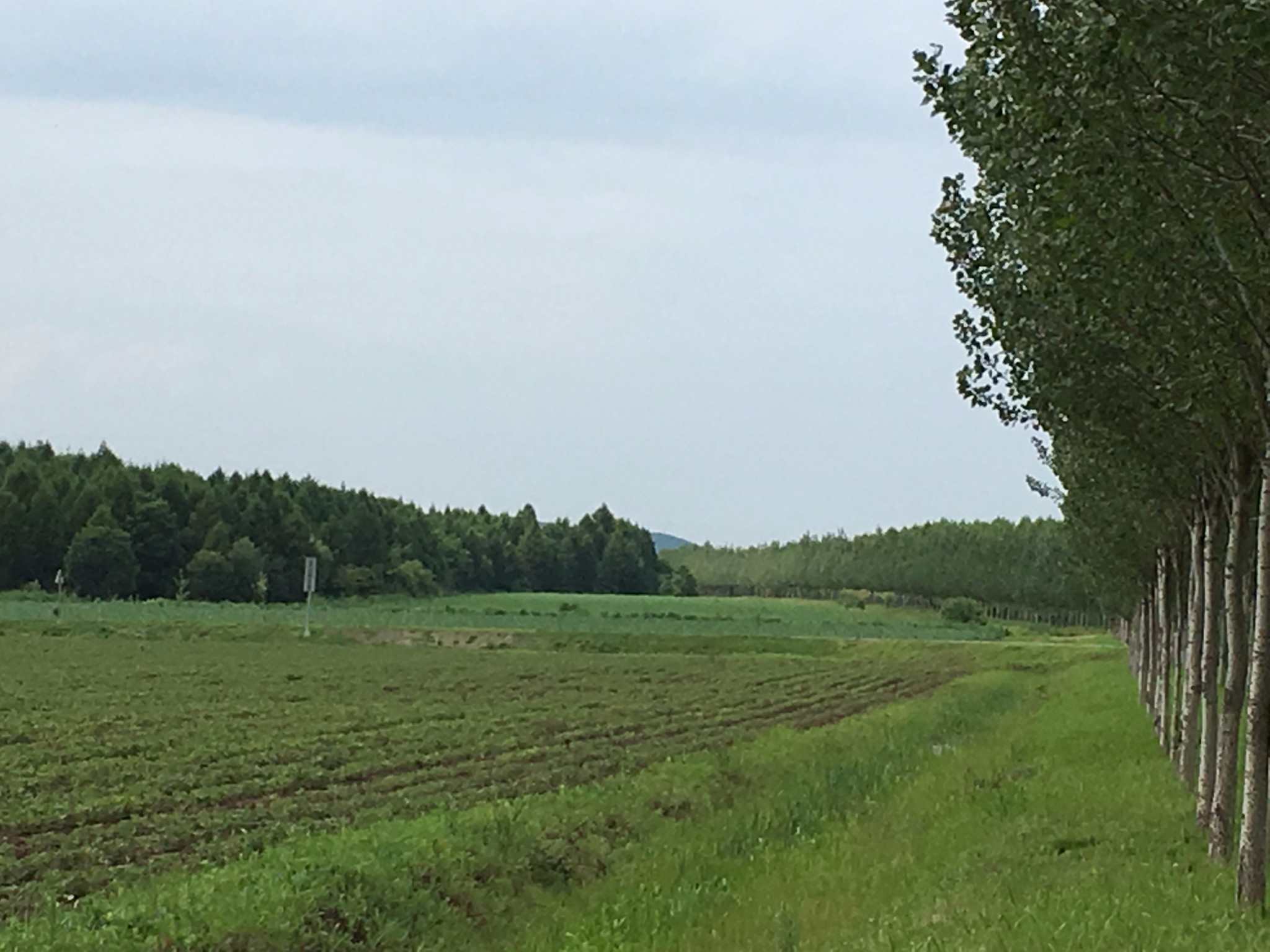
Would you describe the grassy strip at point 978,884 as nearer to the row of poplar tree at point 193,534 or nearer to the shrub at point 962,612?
the row of poplar tree at point 193,534

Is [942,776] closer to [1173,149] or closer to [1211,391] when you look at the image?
[1211,391]

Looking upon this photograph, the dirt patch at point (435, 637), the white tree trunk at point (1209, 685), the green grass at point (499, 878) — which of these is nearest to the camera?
the green grass at point (499, 878)

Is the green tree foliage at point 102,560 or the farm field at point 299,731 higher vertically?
the green tree foliage at point 102,560

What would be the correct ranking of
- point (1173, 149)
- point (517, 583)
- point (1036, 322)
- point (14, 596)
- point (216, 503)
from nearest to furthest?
point (1173, 149), point (1036, 322), point (14, 596), point (216, 503), point (517, 583)

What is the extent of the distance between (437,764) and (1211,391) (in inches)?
612

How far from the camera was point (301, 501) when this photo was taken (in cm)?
14462

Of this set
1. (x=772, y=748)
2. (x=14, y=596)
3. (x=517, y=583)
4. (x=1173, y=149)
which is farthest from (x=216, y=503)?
(x=1173, y=149)

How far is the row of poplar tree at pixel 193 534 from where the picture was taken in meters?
114

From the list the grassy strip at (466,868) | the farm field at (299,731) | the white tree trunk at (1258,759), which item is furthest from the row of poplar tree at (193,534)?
the white tree trunk at (1258,759)

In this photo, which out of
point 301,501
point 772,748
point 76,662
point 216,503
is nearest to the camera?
point 772,748

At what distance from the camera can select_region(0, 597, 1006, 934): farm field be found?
16.6m

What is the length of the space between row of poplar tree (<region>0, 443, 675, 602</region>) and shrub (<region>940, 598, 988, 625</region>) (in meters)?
55.1

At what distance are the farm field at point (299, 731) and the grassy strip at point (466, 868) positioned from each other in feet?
4.20

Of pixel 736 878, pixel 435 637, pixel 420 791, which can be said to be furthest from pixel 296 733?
pixel 435 637
